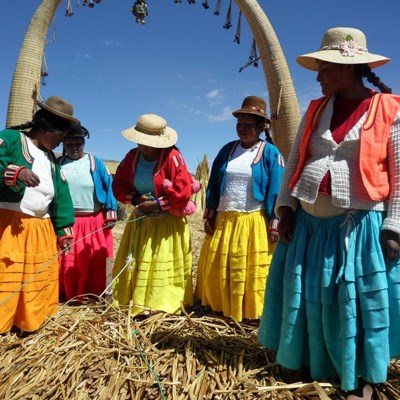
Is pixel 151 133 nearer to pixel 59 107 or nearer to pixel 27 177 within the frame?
pixel 59 107

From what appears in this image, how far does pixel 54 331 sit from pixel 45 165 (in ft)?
4.39

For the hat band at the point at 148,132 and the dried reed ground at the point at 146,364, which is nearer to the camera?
the dried reed ground at the point at 146,364

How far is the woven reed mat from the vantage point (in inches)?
83.1

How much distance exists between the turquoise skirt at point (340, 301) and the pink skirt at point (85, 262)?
2.58 metres

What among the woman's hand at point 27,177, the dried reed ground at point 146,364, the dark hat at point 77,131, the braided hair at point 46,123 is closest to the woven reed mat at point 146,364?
the dried reed ground at point 146,364

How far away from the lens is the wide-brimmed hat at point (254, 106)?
324 centimetres

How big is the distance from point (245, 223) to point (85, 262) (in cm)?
193

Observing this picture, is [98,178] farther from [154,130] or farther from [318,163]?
[318,163]

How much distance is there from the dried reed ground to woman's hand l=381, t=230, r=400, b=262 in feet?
2.55

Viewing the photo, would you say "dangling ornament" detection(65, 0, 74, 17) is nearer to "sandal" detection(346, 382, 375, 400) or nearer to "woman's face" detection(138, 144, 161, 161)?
"woman's face" detection(138, 144, 161, 161)

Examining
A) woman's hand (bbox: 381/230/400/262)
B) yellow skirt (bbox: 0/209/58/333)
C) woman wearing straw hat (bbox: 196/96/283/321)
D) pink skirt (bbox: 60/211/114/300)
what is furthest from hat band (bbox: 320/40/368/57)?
pink skirt (bbox: 60/211/114/300)

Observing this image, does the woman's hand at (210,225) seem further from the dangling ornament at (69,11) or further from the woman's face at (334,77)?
the dangling ornament at (69,11)

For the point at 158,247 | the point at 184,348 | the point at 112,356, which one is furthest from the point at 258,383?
the point at 158,247

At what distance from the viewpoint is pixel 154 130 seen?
3.42 meters
